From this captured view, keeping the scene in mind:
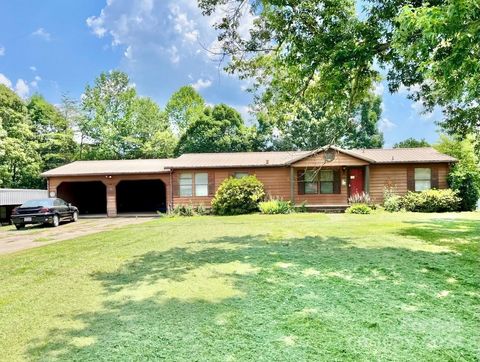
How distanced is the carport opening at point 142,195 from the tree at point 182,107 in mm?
15042

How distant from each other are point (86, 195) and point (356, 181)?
19639mm

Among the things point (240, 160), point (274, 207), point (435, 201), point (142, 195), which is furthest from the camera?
point (142, 195)

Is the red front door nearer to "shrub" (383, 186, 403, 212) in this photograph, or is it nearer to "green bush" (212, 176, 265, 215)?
"shrub" (383, 186, 403, 212)

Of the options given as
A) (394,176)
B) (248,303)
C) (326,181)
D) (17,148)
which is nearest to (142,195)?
(17,148)

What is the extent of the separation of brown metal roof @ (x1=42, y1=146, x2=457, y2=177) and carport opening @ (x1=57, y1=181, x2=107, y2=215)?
1.71 meters

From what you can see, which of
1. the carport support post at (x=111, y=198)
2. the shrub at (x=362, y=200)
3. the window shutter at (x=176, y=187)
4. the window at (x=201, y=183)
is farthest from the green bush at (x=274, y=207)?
the carport support post at (x=111, y=198)

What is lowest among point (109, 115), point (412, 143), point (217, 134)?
point (412, 143)

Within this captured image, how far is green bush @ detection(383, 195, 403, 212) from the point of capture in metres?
17.7

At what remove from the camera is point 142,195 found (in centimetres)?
2806

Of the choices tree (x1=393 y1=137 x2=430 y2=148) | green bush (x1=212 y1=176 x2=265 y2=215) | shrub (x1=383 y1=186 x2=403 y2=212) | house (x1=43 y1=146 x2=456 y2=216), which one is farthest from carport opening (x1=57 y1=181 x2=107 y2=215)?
tree (x1=393 y1=137 x2=430 y2=148)

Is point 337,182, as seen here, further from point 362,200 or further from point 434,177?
point 434,177

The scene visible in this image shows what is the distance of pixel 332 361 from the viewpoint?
2912 millimetres

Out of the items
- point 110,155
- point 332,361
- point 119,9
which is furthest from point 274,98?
point 110,155

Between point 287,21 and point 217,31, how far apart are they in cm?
189
